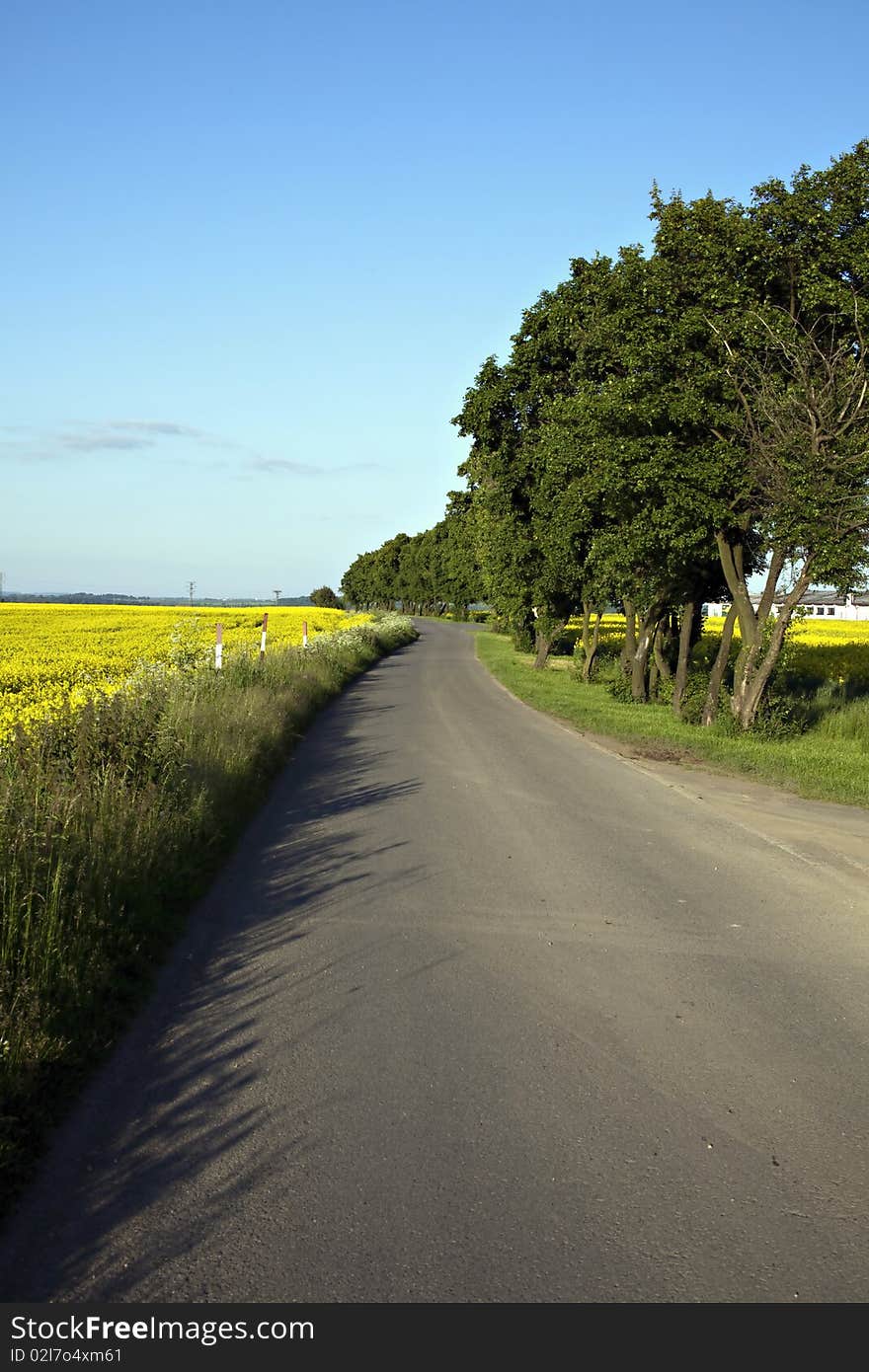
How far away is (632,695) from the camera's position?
76.4 feet

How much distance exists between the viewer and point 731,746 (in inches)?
601

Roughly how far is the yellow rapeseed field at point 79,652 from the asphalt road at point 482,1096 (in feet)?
15.0

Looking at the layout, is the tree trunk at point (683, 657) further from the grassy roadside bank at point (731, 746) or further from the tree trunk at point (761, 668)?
the tree trunk at point (761, 668)

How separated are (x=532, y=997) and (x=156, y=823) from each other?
3401 millimetres

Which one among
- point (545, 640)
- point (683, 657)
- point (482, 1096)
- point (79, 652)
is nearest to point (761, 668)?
point (683, 657)

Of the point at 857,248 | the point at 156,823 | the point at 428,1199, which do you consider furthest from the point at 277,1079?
the point at 857,248

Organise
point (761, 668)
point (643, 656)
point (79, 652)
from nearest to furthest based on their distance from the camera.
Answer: point (761, 668)
point (643, 656)
point (79, 652)

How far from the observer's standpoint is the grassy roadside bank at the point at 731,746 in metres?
12.6

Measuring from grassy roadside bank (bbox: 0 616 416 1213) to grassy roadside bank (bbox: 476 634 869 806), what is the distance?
21.9 feet

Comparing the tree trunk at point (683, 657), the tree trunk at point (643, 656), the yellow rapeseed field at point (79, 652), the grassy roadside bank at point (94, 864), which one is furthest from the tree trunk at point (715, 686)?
the yellow rapeseed field at point (79, 652)

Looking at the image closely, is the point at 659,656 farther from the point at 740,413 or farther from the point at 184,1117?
the point at 184,1117

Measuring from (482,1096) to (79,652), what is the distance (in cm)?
2844

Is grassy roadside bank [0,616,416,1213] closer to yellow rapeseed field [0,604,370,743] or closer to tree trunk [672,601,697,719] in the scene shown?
yellow rapeseed field [0,604,370,743]
